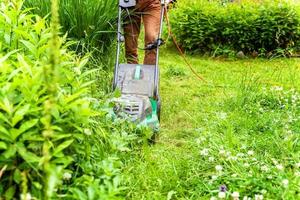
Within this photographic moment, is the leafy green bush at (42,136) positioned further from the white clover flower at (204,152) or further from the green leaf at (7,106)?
the white clover flower at (204,152)

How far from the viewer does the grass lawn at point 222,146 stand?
3141 millimetres

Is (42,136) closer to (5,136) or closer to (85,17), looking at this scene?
(5,136)

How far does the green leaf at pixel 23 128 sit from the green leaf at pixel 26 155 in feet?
0.14

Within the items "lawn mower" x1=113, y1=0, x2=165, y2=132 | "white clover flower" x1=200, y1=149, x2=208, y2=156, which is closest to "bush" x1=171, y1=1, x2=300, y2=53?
"lawn mower" x1=113, y1=0, x2=165, y2=132

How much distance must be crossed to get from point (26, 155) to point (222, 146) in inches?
65.5

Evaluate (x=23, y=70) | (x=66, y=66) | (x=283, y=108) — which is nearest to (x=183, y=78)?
(x=283, y=108)

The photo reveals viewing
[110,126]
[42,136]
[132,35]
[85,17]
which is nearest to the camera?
[42,136]

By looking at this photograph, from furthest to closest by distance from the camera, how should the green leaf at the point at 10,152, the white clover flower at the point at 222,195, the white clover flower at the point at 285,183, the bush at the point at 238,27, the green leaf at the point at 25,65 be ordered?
the bush at the point at 238,27
the white clover flower at the point at 285,183
the white clover flower at the point at 222,195
the green leaf at the point at 25,65
the green leaf at the point at 10,152

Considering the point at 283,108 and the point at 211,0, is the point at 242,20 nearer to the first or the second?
the point at 211,0

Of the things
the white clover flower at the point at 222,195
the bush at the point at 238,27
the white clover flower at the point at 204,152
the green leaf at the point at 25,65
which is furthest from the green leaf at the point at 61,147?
the bush at the point at 238,27

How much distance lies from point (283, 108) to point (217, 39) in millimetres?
3699

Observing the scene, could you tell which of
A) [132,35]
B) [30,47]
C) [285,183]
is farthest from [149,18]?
[285,183]

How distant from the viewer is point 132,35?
535 centimetres

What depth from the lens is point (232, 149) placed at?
3605 millimetres
